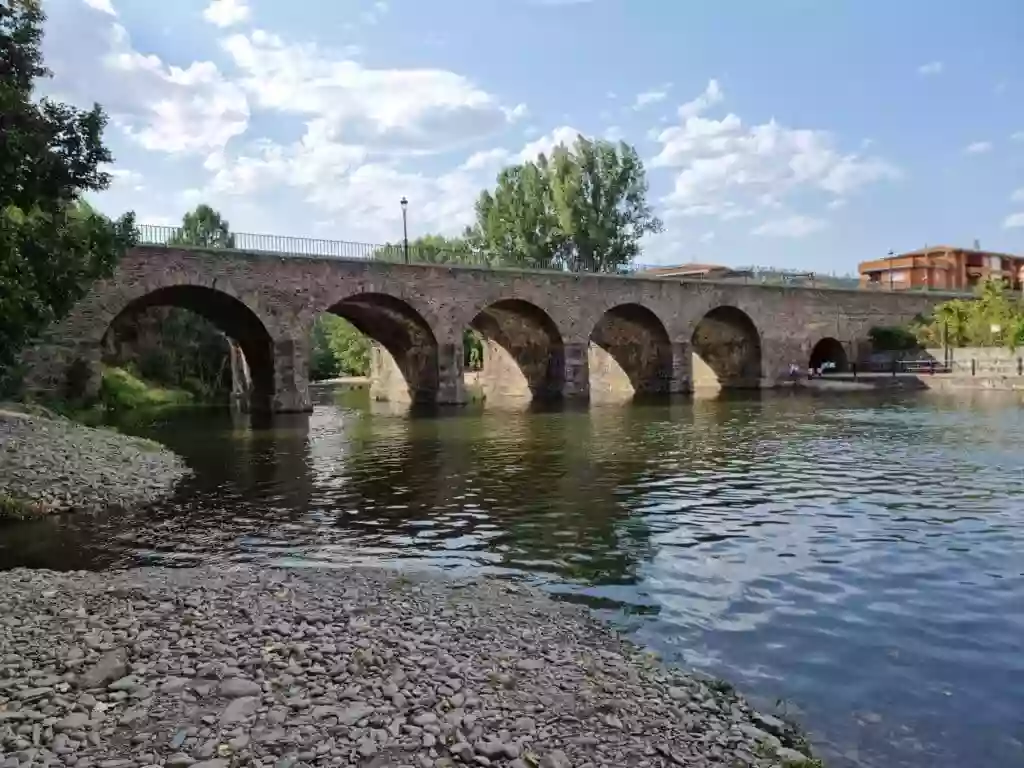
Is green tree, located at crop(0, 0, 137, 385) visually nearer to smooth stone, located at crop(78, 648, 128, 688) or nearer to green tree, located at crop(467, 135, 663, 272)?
smooth stone, located at crop(78, 648, 128, 688)

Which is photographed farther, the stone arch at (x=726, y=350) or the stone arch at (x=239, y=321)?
the stone arch at (x=726, y=350)

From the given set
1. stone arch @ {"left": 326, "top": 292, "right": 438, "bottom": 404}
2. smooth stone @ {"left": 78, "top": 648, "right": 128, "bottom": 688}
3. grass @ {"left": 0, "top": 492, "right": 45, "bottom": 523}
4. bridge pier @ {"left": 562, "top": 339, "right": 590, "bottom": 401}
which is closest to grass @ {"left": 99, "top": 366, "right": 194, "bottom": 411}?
stone arch @ {"left": 326, "top": 292, "right": 438, "bottom": 404}

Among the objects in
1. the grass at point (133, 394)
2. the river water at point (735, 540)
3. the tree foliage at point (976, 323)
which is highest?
the tree foliage at point (976, 323)

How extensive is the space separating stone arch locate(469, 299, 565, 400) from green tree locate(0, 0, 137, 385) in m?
21.6

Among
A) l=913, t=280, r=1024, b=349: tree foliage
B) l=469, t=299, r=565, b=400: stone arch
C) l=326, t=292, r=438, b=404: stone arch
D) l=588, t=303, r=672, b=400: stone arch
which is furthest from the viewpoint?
l=913, t=280, r=1024, b=349: tree foliage

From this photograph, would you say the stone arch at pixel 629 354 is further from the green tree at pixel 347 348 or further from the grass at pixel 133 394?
the green tree at pixel 347 348

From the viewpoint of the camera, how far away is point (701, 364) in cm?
4941

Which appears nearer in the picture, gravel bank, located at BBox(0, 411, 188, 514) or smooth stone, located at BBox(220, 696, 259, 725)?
smooth stone, located at BBox(220, 696, 259, 725)

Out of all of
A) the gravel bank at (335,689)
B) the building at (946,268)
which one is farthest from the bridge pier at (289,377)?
the building at (946,268)

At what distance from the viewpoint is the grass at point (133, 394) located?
34.9 m

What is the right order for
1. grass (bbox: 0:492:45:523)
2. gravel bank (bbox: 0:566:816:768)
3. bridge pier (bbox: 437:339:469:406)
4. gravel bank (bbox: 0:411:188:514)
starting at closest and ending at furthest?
gravel bank (bbox: 0:566:816:768) → grass (bbox: 0:492:45:523) → gravel bank (bbox: 0:411:188:514) → bridge pier (bbox: 437:339:469:406)

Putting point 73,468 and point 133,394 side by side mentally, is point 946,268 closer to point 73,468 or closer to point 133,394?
point 133,394

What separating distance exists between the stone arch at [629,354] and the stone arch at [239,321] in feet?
54.6

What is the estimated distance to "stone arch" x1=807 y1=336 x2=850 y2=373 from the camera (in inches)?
1964
